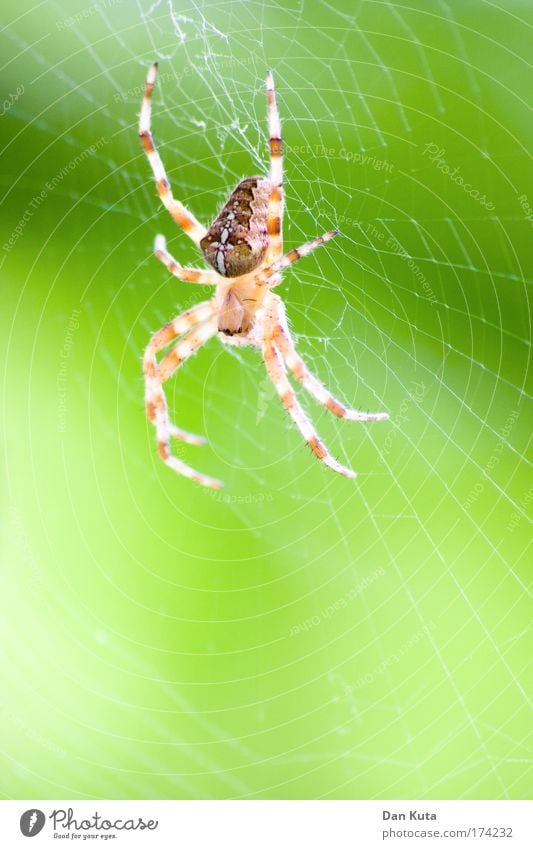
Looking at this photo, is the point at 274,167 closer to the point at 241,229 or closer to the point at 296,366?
the point at 241,229

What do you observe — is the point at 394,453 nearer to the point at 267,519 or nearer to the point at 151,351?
the point at 267,519

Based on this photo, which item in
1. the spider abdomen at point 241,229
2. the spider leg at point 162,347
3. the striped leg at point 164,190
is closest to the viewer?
the spider abdomen at point 241,229
